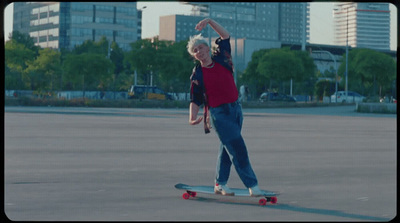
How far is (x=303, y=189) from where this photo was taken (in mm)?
8008

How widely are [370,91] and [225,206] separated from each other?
84134 mm

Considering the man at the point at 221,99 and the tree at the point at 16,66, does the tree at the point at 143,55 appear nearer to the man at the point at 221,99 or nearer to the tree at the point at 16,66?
the tree at the point at 16,66

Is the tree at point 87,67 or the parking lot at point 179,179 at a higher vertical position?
the tree at point 87,67

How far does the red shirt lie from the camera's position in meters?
6.91

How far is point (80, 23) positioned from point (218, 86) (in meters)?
143

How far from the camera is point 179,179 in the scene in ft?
29.5

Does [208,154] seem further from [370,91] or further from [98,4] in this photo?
[98,4]

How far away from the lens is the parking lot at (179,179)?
20.6 feet

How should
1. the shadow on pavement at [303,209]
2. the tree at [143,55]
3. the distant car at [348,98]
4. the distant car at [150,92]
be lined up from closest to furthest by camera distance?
the shadow on pavement at [303,209], the tree at [143,55], the distant car at [150,92], the distant car at [348,98]

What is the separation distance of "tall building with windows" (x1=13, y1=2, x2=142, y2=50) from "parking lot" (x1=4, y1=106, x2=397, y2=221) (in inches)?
5252

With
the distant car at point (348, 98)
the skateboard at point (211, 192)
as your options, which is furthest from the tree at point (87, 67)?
the skateboard at point (211, 192)

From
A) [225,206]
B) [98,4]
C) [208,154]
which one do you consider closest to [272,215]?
[225,206]

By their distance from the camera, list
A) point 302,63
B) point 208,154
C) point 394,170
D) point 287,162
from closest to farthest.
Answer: point 394,170 → point 287,162 → point 208,154 → point 302,63

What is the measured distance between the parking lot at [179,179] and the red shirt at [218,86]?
101cm
